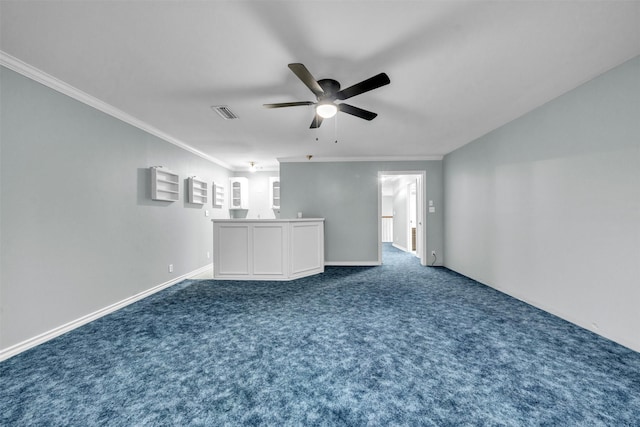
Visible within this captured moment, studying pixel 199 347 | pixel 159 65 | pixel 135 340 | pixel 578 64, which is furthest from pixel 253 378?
pixel 578 64

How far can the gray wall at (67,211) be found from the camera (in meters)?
2.03

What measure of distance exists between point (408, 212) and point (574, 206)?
4880 millimetres

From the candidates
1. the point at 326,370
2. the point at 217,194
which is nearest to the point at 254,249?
the point at 217,194

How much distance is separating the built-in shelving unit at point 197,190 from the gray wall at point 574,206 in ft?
16.9

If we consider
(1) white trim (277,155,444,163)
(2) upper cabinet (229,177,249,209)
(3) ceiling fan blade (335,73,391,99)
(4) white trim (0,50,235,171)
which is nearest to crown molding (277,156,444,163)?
(1) white trim (277,155,444,163)

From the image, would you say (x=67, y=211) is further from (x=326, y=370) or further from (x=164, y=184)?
(x=326, y=370)

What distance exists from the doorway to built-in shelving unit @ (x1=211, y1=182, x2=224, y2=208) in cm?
377

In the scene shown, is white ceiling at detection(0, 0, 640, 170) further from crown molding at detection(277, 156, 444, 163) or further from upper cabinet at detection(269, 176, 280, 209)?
Result: upper cabinet at detection(269, 176, 280, 209)

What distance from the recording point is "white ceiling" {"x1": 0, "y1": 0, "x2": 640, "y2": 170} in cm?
157

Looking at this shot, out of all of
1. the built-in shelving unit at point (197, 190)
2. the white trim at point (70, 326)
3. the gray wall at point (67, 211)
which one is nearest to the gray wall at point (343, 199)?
the built-in shelving unit at point (197, 190)

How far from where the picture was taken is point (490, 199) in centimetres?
376

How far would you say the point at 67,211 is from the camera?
8.04 ft

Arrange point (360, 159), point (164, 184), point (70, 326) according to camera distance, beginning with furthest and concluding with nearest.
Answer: point (360, 159) → point (164, 184) → point (70, 326)

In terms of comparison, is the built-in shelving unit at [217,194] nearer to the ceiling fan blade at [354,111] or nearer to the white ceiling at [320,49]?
the white ceiling at [320,49]
